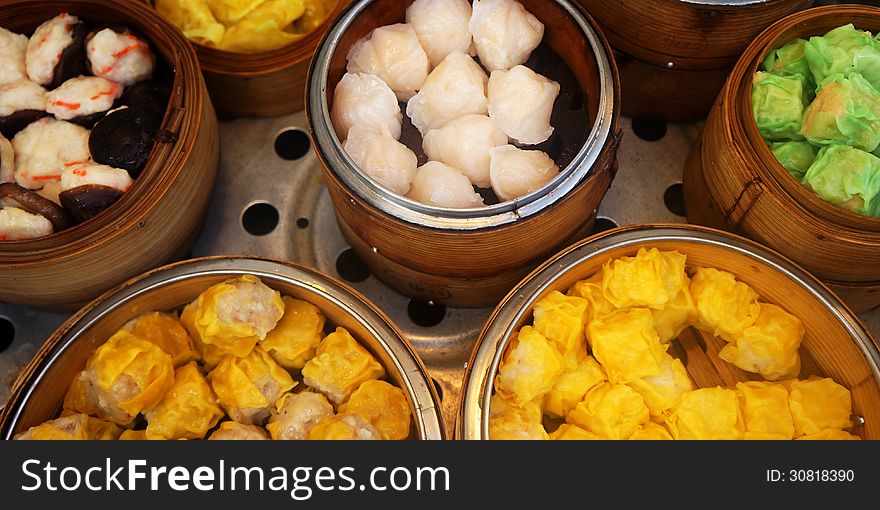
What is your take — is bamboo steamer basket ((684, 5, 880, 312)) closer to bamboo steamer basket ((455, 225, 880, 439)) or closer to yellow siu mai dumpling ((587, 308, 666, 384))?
bamboo steamer basket ((455, 225, 880, 439))

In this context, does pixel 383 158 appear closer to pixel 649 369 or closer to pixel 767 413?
pixel 649 369

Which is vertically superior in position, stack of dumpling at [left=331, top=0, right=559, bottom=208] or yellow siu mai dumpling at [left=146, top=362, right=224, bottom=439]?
stack of dumpling at [left=331, top=0, right=559, bottom=208]

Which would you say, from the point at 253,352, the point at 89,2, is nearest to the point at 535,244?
the point at 253,352

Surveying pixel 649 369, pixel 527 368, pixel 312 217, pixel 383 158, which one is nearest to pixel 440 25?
pixel 383 158

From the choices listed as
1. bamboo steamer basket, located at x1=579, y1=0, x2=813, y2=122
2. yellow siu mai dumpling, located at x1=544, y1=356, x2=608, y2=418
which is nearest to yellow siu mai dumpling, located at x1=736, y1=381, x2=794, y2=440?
yellow siu mai dumpling, located at x1=544, y1=356, x2=608, y2=418

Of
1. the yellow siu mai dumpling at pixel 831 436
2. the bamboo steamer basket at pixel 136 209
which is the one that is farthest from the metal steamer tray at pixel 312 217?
the yellow siu mai dumpling at pixel 831 436

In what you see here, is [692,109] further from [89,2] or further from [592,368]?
[89,2]

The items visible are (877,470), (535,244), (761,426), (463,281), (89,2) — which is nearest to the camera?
(877,470)

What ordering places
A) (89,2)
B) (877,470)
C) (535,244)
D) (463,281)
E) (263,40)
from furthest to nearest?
(263,40)
(89,2)
(463,281)
(535,244)
(877,470)
